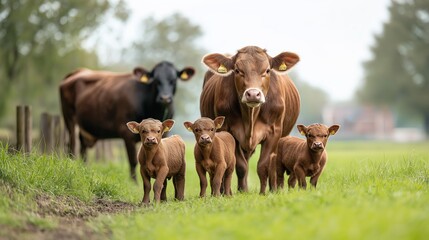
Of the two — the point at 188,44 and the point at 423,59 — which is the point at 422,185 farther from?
the point at 188,44

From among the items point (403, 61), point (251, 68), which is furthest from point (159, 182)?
point (403, 61)

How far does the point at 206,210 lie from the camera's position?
705cm

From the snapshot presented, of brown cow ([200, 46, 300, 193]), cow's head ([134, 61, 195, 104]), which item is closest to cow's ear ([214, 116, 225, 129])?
brown cow ([200, 46, 300, 193])

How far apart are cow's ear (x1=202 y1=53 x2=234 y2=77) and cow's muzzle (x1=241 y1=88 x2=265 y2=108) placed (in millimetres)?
1037

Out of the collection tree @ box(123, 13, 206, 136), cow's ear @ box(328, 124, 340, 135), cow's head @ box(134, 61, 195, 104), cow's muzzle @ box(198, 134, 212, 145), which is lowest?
cow's muzzle @ box(198, 134, 212, 145)

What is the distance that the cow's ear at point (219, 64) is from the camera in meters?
9.51

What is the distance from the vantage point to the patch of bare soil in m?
6.23

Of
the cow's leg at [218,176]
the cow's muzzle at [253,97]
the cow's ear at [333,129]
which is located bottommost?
the cow's leg at [218,176]

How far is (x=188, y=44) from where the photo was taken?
6444cm

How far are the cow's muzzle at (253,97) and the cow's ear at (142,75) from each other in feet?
20.0

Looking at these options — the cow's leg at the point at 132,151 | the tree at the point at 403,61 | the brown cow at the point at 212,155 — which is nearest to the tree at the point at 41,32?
the cow's leg at the point at 132,151

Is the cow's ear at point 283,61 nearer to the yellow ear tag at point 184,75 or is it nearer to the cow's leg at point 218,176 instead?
the cow's leg at point 218,176

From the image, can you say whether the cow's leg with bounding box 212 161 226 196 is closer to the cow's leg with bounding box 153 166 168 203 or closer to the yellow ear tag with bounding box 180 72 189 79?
the cow's leg with bounding box 153 166 168 203

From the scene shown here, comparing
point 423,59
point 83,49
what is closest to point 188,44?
point 423,59
